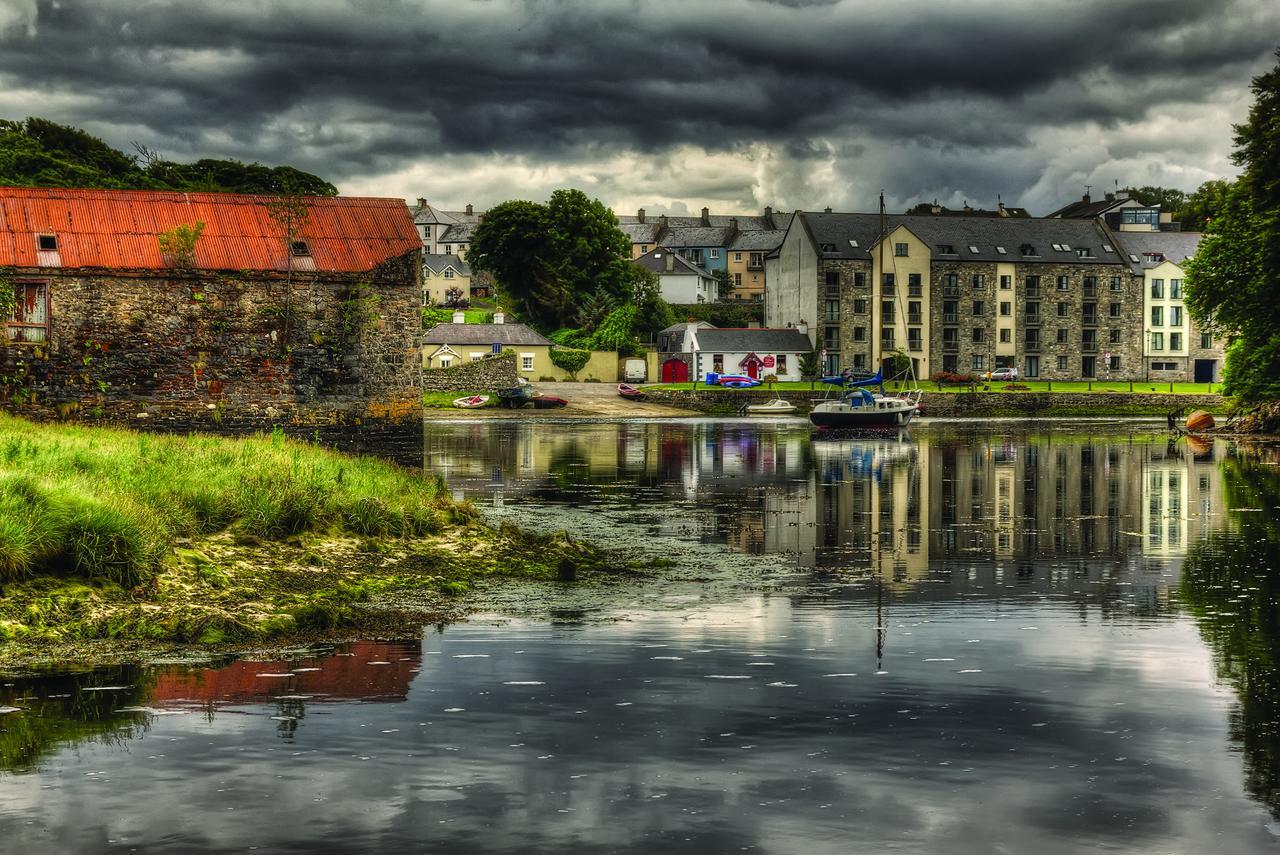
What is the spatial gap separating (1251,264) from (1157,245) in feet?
210

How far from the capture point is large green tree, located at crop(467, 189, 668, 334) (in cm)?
10900

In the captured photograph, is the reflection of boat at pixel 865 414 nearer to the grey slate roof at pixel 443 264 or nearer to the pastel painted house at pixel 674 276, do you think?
the pastel painted house at pixel 674 276

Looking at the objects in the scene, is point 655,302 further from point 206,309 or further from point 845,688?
point 845,688

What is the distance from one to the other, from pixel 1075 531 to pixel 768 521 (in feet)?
19.3

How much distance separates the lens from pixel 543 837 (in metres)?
8.15

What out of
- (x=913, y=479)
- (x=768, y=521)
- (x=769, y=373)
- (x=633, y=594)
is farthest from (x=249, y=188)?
Result: (x=633, y=594)

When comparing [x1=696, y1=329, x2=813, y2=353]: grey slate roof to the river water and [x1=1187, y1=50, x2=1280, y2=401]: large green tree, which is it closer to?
[x1=1187, y1=50, x2=1280, y2=401]: large green tree

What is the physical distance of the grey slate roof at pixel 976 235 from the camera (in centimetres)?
10919

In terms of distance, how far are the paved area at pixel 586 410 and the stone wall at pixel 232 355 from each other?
4324 cm

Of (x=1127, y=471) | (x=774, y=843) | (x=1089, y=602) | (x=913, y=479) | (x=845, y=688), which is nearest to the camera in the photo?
(x=774, y=843)

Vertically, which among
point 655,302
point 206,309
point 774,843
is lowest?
point 774,843

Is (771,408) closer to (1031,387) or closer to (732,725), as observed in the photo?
(1031,387)

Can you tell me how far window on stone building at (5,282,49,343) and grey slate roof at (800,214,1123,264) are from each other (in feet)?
269

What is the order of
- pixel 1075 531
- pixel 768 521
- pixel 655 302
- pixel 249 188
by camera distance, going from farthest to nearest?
pixel 655 302
pixel 249 188
pixel 768 521
pixel 1075 531
